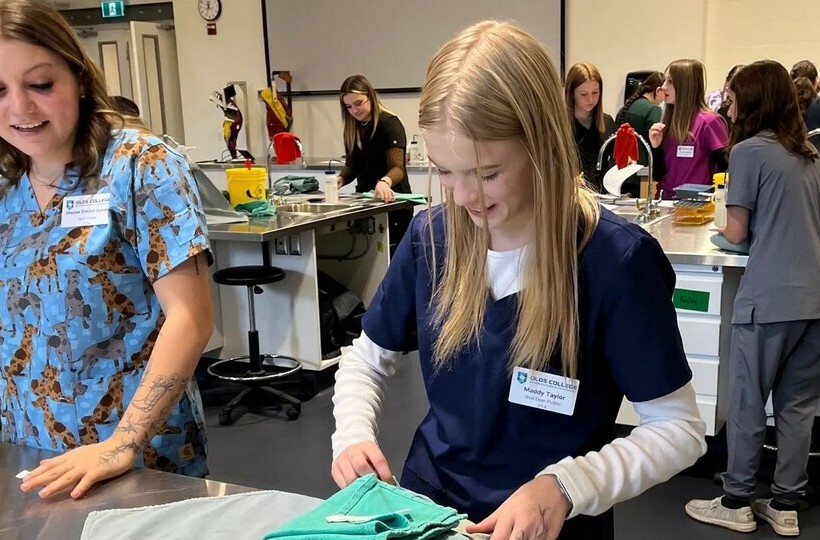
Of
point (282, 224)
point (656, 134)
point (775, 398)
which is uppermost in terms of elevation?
point (656, 134)

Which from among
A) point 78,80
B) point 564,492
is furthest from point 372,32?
point 564,492

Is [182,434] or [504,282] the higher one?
[504,282]

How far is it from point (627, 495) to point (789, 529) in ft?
5.85

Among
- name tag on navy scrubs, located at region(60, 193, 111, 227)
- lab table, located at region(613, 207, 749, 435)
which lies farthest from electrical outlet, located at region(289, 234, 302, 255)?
name tag on navy scrubs, located at region(60, 193, 111, 227)

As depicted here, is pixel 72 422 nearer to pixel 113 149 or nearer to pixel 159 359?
pixel 159 359

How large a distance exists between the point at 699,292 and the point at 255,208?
216 cm

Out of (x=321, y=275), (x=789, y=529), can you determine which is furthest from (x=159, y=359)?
(x=321, y=275)

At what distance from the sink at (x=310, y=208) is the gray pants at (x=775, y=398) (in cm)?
212

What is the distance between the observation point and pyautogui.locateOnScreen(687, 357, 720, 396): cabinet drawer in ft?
8.49

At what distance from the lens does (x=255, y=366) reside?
140 inches

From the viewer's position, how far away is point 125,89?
24.5 ft

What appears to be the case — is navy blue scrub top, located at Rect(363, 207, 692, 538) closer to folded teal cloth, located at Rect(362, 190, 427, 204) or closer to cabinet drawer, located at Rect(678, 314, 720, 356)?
cabinet drawer, located at Rect(678, 314, 720, 356)

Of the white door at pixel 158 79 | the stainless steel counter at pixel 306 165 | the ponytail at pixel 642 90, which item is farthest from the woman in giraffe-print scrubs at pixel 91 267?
the white door at pixel 158 79

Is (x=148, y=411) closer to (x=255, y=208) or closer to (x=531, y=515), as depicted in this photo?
(x=531, y=515)
